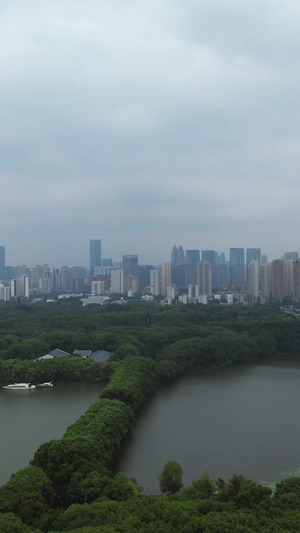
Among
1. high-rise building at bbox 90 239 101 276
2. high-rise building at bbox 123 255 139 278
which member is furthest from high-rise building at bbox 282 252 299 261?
high-rise building at bbox 90 239 101 276

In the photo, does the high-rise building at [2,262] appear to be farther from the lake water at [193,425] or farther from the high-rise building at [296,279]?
the lake water at [193,425]

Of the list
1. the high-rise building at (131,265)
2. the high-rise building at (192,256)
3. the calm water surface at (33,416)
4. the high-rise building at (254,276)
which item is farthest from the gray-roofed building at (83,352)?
the high-rise building at (192,256)

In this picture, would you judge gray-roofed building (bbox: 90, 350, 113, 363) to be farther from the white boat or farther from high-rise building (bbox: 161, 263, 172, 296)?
high-rise building (bbox: 161, 263, 172, 296)

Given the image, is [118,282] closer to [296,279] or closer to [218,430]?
[296,279]

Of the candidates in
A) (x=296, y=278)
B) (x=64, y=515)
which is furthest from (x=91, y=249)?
(x=64, y=515)

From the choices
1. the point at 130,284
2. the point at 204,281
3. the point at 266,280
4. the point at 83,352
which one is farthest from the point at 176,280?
the point at 83,352
